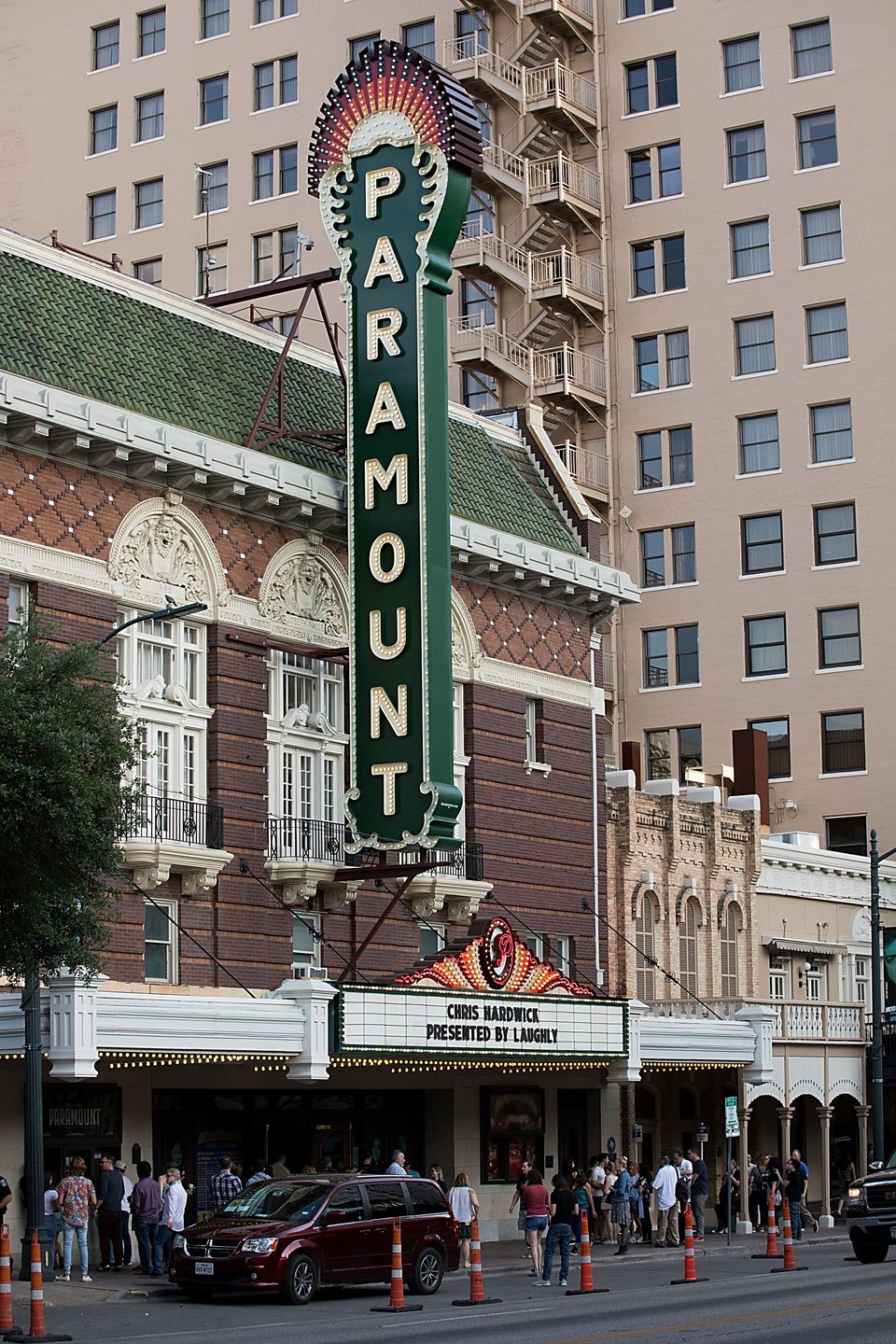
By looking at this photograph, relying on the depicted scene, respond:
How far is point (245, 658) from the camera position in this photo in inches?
1388

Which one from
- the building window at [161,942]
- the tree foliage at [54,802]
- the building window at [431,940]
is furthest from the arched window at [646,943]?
the tree foliage at [54,802]

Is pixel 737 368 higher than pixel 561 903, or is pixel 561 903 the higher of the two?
pixel 737 368

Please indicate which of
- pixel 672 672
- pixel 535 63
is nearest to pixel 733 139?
pixel 535 63

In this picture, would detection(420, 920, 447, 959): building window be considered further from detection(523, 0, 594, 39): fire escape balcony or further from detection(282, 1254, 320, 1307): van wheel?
detection(523, 0, 594, 39): fire escape balcony

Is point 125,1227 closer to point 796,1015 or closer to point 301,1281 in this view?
point 301,1281

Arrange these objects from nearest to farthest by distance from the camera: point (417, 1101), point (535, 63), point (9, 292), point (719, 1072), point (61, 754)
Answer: point (61, 754), point (9, 292), point (417, 1101), point (719, 1072), point (535, 63)

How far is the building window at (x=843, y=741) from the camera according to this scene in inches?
2366

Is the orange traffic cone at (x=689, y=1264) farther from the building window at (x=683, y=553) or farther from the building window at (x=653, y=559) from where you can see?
the building window at (x=653, y=559)

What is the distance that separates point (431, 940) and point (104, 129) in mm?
42130

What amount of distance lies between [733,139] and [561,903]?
1226 inches

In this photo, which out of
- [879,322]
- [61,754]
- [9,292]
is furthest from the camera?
[879,322]

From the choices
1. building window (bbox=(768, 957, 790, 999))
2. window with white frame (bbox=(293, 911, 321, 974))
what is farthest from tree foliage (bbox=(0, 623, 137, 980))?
building window (bbox=(768, 957, 790, 999))

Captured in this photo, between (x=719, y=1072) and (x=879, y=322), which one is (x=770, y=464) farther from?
(x=719, y=1072)

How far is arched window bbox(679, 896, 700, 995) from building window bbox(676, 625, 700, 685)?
17337 millimetres
